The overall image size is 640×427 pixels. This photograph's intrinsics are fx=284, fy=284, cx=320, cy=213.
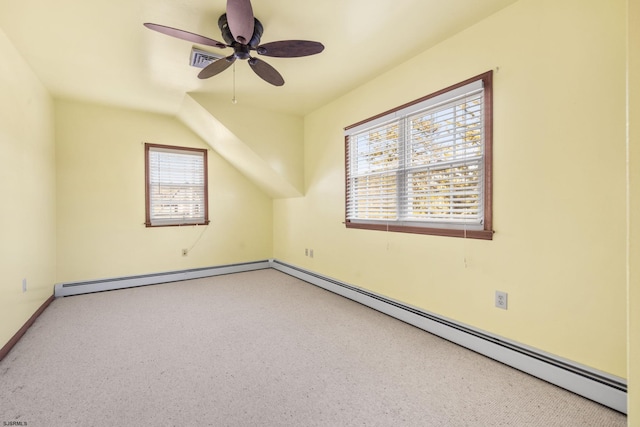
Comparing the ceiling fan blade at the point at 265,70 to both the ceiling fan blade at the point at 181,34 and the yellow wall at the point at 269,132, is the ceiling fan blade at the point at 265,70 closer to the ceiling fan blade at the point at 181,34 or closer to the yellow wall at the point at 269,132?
the ceiling fan blade at the point at 181,34

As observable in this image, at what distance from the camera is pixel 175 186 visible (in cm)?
448

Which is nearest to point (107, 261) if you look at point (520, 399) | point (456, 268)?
point (456, 268)

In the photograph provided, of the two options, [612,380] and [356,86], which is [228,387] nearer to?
[612,380]

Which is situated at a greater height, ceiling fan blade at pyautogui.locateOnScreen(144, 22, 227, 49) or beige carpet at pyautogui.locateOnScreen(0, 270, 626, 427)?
ceiling fan blade at pyautogui.locateOnScreen(144, 22, 227, 49)

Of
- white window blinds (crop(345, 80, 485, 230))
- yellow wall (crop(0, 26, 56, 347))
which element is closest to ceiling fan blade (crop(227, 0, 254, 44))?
white window blinds (crop(345, 80, 485, 230))

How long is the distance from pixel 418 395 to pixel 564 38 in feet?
7.68

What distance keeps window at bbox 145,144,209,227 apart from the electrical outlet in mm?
4158

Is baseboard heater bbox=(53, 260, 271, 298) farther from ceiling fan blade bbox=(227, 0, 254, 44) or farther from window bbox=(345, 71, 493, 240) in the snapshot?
ceiling fan blade bbox=(227, 0, 254, 44)

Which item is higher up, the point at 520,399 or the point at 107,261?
the point at 107,261

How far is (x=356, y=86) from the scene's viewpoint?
3.29m

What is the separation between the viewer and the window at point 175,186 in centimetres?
430

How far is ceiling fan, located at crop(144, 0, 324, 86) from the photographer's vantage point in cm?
168

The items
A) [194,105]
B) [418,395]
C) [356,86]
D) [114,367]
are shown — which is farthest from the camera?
[194,105]

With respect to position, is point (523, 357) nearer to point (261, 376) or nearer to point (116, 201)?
point (261, 376)
